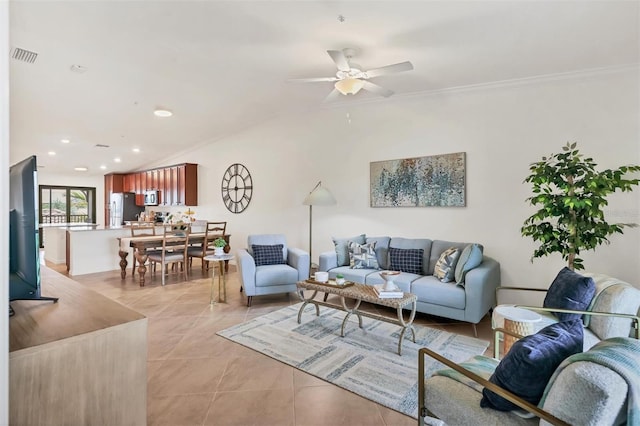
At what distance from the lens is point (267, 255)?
4566 millimetres

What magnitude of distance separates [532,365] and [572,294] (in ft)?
4.96

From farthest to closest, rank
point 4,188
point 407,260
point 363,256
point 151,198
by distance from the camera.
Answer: point 151,198 < point 363,256 < point 407,260 < point 4,188

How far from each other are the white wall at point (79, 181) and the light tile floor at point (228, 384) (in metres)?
9.58

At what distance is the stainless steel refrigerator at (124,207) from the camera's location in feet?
31.8

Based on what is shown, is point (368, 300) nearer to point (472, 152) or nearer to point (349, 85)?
point (349, 85)

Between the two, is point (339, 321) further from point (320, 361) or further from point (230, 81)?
point (230, 81)

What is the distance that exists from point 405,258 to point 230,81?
129 inches

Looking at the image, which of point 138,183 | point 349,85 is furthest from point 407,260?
point 138,183

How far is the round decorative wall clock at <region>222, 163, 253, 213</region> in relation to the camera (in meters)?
6.73

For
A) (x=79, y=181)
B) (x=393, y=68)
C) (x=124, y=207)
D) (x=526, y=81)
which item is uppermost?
(x=526, y=81)

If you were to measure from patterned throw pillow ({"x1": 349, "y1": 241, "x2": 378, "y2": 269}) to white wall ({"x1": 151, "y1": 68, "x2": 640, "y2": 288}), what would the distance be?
60cm

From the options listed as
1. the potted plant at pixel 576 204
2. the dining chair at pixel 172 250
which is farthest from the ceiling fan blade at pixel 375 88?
the dining chair at pixel 172 250

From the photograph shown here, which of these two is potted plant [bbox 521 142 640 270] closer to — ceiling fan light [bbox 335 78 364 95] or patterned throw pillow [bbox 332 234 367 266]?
ceiling fan light [bbox 335 78 364 95]

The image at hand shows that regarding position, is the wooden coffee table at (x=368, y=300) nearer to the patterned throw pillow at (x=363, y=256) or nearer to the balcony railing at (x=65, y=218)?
the patterned throw pillow at (x=363, y=256)
